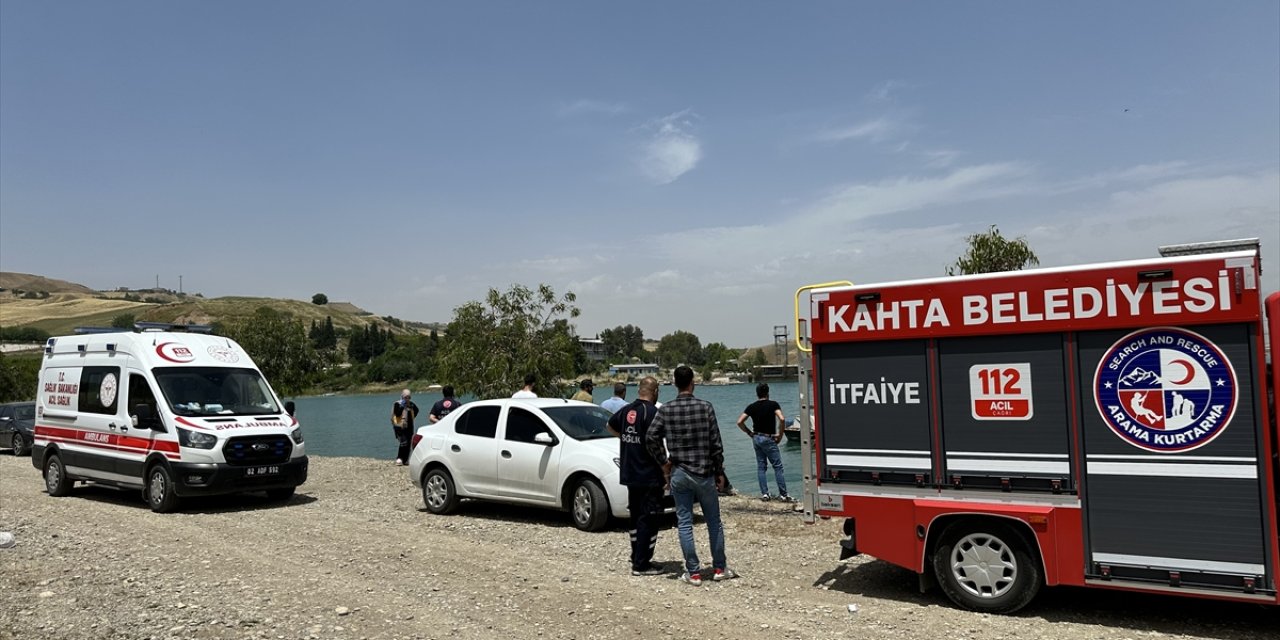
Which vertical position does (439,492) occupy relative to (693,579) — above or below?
above

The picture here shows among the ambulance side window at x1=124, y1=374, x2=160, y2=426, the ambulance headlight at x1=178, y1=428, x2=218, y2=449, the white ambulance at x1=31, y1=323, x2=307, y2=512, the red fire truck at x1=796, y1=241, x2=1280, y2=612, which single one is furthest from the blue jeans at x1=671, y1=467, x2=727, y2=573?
the ambulance side window at x1=124, y1=374, x2=160, y2=426

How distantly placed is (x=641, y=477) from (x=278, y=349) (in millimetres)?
25005

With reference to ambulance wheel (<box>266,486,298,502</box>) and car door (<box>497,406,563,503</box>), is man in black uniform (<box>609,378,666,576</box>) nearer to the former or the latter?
car door (<box>497,406,563,503</box>)

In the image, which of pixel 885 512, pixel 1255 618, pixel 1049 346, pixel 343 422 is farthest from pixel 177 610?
pixel 343 422

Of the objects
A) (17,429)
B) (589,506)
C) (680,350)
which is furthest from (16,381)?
(680,350)

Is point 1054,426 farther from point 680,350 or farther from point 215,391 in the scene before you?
point 680,350

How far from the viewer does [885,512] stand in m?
7.41

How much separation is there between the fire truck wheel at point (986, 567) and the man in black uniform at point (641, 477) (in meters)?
2.61

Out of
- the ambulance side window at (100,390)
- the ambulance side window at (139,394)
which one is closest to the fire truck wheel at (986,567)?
the ambulance side window at (139,394)

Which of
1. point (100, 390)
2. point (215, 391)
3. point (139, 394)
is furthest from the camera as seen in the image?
point (100, 390)

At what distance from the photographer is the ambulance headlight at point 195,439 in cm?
1282

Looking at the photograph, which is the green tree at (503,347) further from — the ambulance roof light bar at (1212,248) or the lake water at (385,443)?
the ambulance roof light bar at (1212,248)

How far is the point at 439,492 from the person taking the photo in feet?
41.1

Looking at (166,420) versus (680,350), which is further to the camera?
(680,350)
